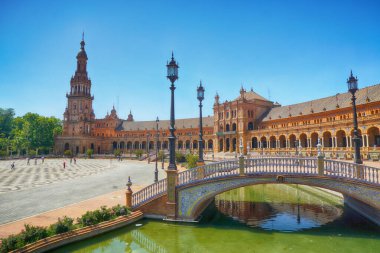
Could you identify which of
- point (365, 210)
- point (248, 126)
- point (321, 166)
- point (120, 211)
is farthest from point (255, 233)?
point (248, 126)

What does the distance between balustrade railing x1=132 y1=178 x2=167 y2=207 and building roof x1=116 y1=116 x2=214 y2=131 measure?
71.7 meters

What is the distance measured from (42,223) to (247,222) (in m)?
11.6

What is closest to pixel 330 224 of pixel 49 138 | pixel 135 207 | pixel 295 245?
pixel 295 245

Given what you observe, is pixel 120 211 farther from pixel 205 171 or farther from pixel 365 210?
pixel 365 210

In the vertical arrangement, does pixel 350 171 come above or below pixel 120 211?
above

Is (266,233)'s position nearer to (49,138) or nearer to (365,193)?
(365,193)

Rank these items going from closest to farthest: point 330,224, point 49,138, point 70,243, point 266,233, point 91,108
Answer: point 70,243 → point 266,233 → point 330,224 → point 49,138 → point 91,108

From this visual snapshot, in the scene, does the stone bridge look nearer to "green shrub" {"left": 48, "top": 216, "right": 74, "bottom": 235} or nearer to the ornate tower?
"green shrub" {"left": 48, "top": 216, "right": 74, "bottom": 235}

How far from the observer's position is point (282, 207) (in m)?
18.8

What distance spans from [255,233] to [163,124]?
8552 cm

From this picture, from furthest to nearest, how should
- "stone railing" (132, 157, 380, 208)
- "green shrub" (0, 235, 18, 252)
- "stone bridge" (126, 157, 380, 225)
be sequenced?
"stone bridge" (126, 157, 380, 225)
"stone railing" (132, 157, 380, 208)
"green shrub" (0, 235, 18, 252)

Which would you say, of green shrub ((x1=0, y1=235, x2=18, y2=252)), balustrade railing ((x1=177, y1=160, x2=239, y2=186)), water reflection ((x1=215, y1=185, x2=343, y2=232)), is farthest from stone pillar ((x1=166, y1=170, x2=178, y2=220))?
green shrub ((x1=0, y1=235, x2=18, y2=252))

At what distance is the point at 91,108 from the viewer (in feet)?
327

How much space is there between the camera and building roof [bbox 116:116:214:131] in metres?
91.6
